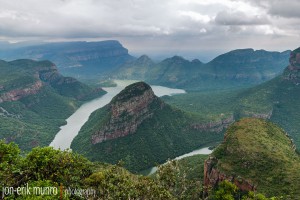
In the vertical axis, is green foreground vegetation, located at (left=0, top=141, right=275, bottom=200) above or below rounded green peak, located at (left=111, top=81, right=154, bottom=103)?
above

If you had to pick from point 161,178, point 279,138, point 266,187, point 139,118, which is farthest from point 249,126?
point 139,118

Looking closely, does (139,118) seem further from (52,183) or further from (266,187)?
(52,183)

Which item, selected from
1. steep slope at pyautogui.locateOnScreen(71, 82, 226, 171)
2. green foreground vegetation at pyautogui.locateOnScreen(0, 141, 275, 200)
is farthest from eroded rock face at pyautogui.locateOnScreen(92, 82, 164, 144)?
green foreground vegetation at pyautogui.locateOnScreen(0, 141, 275, 200)

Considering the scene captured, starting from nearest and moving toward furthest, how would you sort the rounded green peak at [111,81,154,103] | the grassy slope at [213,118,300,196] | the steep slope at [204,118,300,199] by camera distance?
the grassy slope at [213,118,300,196], the steep slope at [204,118,300,199], the rounded green peak at [111,81,154,103]

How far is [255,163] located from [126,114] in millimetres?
105485

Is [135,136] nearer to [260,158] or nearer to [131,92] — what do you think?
[131,92]

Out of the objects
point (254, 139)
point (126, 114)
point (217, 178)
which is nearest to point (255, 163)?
point (217, 178)

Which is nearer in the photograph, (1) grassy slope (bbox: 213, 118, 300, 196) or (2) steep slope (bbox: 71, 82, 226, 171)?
(1) grassy slope (bbox: 213, 118, 300, 196)

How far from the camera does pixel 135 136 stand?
176 m

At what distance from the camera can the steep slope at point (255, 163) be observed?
229 ft

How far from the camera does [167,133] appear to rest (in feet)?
627

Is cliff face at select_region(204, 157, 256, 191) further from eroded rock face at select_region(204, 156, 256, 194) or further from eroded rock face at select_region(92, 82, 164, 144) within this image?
eroded rock face at select_region(92, 82, 164, 144)

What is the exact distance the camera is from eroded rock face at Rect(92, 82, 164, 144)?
169875mm

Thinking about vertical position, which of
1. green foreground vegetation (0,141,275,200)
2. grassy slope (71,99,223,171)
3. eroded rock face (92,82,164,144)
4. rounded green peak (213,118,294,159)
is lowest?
grassy slope (71,99,223,171)
